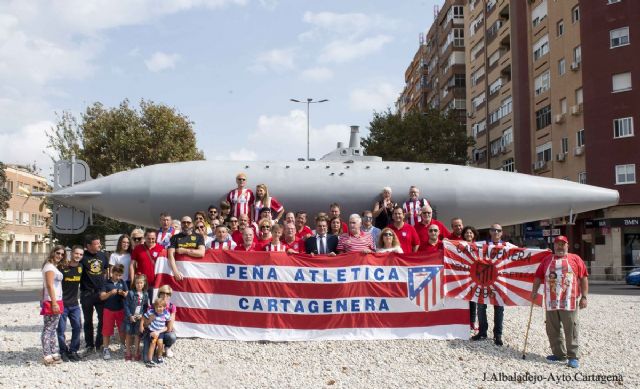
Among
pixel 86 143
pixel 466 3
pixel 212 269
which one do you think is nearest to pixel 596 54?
pixel 466 3

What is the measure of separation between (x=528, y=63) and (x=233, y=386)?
134 feet

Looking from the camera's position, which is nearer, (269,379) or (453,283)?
(269,379)

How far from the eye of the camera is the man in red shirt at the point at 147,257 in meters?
9.70

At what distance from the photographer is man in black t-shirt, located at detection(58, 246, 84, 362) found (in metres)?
9.16

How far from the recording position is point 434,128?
4419 centimetres

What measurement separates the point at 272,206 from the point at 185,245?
10.4 feet

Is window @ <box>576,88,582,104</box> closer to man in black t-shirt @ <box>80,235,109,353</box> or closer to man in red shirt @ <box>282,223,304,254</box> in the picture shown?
man in red shirt @ <box>282,223,304,254</box>

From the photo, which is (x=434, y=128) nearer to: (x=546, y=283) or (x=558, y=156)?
(x=558, y=156)

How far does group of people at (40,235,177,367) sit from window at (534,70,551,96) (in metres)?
36.7

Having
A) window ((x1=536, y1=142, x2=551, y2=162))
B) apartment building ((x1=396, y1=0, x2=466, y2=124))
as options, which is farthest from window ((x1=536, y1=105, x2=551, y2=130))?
apartment building ((x1=396, y1=0, x2=466, y2=124))

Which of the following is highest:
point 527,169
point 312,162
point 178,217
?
point 527,169

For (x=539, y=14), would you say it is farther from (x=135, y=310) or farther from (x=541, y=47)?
(x=135, y=310)

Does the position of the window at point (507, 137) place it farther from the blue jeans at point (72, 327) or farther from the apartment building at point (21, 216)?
the apartment building at point (21, 216)

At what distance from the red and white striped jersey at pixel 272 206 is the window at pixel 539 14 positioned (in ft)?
114
